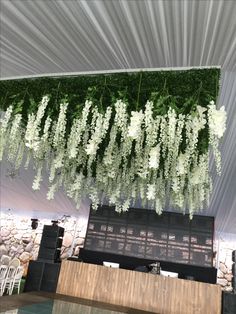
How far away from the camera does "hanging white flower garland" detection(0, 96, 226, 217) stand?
367 centimetres

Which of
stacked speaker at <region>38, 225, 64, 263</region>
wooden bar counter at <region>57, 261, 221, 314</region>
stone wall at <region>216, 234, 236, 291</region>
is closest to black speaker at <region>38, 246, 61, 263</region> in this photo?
stacked speaker at <region>38, 225, 64, 263</region>

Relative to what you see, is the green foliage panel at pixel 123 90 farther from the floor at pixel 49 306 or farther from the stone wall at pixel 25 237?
the stone wall at pixel 25 237

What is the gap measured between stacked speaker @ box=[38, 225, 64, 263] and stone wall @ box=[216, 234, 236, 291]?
6.68 meters

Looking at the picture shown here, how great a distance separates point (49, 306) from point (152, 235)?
16.4 ft

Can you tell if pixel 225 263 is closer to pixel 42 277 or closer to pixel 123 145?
pixel 42 277

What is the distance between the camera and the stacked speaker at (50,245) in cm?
698

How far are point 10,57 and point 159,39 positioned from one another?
1.50 metres

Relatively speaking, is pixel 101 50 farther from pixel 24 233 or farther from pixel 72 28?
pixel 24 233

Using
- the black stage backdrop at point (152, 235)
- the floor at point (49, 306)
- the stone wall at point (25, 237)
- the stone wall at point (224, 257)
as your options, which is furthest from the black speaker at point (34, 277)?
the stone wall at point (224, 257)

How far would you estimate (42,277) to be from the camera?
21.3 ft

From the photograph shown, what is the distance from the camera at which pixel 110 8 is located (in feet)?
7.63

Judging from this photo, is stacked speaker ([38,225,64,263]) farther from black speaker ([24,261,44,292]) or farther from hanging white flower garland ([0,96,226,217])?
hanging white flower garland ([0,96,226,217])

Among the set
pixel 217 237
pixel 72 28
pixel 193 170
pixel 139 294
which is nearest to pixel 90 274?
pixel 139 294

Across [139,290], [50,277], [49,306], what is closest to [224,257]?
[139,290]
